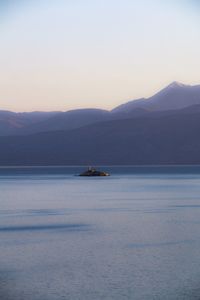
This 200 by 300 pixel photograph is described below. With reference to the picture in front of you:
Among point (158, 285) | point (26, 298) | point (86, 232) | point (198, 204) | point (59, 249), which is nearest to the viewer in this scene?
point (26, 298)

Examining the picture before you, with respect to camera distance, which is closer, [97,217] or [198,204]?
[97,217]

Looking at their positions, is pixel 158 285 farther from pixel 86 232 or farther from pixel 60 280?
pixel 86 232

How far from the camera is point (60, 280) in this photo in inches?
813

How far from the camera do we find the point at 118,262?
77.6ft

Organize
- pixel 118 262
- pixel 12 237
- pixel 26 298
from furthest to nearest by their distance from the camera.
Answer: pixel 12 237 → pixel 118 262 → pixel 26 298

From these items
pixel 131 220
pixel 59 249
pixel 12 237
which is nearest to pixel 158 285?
pixel 59 249

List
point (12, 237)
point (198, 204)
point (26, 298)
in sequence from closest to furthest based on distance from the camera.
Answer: point (26, 298) < point (12, 237) < point (198, 204)

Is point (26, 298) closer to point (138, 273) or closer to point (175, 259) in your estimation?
point (138, 273)

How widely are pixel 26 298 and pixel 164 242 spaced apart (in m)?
11.6

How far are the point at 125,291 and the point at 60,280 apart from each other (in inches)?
103

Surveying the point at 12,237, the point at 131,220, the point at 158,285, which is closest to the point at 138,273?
the point at 158,285

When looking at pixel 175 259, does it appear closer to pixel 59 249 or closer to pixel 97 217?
pixel 59 249

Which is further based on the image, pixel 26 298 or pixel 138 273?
pixel 138 273

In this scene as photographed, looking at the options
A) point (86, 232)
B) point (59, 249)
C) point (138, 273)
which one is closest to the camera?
point (138, 273)
